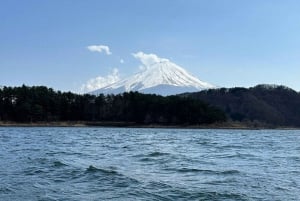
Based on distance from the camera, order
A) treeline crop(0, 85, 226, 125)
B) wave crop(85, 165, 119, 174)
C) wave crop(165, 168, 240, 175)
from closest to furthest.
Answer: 1. wave crop(85, 165, 119, 174)
2. wave crop(165, 168, 240, 175)
3. treeline crop(0, 85, 226, 125)

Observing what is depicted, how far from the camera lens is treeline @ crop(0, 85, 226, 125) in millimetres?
171000

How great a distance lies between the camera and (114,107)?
7052 inches

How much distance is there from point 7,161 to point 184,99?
151 m

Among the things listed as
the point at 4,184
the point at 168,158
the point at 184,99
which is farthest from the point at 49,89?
the point at 4,184

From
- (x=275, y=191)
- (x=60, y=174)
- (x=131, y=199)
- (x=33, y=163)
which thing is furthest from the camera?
(x=33, y=163)

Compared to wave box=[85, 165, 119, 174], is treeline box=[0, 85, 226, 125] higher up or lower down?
higher up

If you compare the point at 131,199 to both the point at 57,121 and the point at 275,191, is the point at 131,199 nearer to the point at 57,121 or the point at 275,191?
the point at 275,191

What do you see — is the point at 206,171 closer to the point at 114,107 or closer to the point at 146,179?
the point at 146,179

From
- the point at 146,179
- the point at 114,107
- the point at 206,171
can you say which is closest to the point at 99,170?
the point at 146,179

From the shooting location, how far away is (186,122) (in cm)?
17462

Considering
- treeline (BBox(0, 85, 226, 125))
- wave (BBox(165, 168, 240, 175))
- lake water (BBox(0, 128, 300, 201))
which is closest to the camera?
lake water (BBox(0, 128, 300, 201))

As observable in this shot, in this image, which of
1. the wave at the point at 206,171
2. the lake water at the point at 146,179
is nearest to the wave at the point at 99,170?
the lake water at the point at 146,179

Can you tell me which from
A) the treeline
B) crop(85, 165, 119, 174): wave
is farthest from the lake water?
the treeline

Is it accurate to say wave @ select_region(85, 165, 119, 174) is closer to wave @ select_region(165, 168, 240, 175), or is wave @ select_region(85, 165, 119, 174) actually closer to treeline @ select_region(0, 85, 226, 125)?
wave @ select_region(165, 168, 240, 175)
